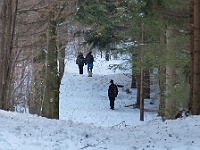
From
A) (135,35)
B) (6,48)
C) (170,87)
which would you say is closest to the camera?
(6,48)

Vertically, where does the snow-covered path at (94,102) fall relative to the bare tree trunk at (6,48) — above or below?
below

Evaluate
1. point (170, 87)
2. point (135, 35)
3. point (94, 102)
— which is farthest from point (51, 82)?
point (94, 102)

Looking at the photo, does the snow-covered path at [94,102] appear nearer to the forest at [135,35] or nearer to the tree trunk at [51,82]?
the forest at [135,35]

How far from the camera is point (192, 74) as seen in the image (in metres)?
10.6

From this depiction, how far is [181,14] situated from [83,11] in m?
4.21

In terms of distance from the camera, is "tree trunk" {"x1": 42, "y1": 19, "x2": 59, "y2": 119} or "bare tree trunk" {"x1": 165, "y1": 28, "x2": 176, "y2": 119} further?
"tree trunk" {"x1": 42, "y1": 19, "x2": 59, "y2": 119}

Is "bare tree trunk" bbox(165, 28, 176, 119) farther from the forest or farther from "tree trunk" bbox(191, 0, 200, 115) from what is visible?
"tree trunk" bbox(191, 0, 200, 115)

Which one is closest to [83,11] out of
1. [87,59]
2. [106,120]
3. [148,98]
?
[106,120]

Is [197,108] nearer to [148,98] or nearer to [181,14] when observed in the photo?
[181,14]

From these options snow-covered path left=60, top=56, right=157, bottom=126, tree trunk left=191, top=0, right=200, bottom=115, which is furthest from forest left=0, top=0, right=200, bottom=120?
snow-covered path left=60, top=56, right=157, bottom=126

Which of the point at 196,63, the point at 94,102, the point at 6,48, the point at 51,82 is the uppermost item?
the point at 6,48

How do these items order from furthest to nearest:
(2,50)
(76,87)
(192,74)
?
(76,87) < (2,50) < (192,74)

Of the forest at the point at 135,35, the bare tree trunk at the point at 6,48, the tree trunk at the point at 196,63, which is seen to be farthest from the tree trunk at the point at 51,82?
the tree trunk at the point at 196,63

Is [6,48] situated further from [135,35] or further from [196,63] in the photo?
[135,35]
